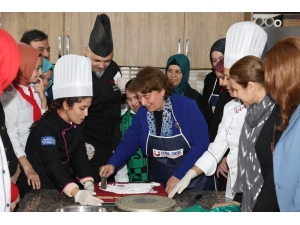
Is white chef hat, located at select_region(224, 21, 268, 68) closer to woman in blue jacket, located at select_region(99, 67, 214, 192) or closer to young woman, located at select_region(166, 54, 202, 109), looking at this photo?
woman in blue jacket, located at select_region(99, 67, 214, 192)

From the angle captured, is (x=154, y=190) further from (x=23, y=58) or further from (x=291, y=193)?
(x=23, y=58)

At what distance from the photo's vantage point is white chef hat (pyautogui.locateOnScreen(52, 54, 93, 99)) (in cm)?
245

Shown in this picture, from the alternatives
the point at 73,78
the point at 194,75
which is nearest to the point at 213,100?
the point at 194,75

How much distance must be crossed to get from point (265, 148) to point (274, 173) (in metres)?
0.17

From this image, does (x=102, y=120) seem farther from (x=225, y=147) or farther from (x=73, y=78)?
(x=225, y=147)

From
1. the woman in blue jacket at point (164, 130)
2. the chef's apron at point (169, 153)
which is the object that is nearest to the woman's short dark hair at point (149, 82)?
the woman in blue jacket at point (164, 130)

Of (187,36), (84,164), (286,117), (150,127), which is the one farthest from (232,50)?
(187,36)

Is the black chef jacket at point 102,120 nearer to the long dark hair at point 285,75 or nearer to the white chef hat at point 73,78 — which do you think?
the white chef hat at point 73,78

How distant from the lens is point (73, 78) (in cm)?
246

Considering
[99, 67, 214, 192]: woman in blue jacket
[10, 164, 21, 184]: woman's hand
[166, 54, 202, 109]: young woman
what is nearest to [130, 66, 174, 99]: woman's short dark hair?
[99, 67, 214, 192]: woman in blue jacket

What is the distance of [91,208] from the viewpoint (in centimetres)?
195

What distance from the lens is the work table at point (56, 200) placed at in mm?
2023

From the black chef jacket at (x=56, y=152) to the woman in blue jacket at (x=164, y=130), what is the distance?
7.0 inches

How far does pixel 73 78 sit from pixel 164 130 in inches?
21.6
